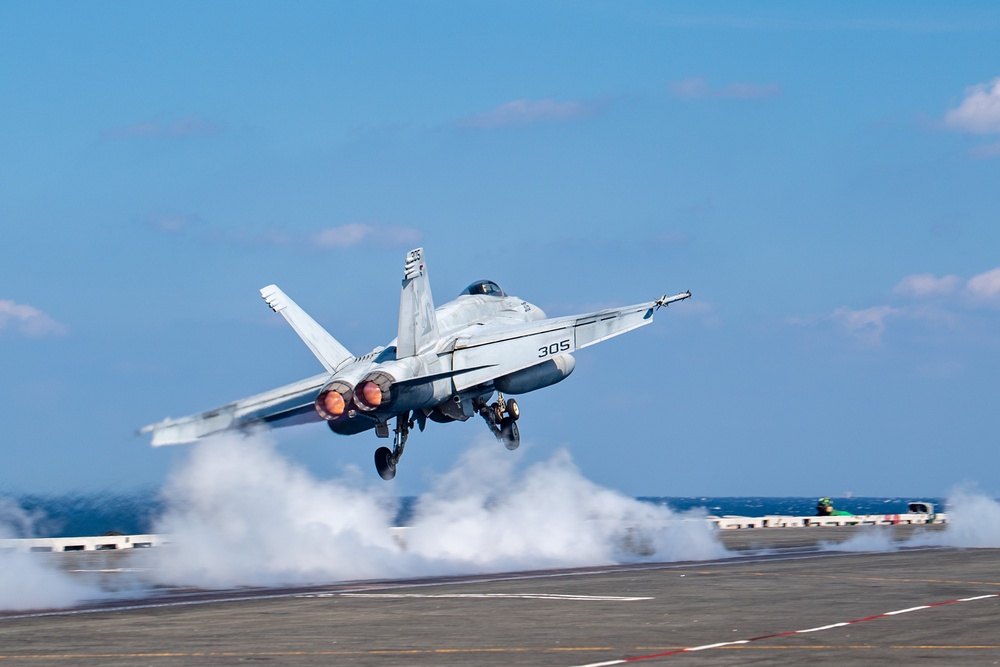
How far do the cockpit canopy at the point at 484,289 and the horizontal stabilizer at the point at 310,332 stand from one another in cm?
562

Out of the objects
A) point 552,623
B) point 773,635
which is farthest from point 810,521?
point 773,635

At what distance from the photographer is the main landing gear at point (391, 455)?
3872cm

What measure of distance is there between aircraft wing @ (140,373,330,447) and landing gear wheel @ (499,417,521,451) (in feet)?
19.2

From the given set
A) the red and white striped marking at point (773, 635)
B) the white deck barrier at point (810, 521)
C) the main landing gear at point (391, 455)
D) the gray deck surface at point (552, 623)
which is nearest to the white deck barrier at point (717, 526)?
the white deck barrier at point (810, 521)

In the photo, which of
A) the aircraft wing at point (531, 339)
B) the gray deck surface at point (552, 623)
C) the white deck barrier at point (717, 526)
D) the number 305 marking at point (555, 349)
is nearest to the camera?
the gray deck surface at point (552, 623)

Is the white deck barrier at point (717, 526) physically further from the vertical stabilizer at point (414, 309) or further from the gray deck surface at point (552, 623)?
the gray deck surface at point (552, 623)

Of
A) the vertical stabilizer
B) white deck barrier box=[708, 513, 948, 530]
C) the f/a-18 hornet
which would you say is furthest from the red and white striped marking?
white deck barrier box=[708, 513, 948, 530]

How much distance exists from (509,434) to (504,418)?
2.10 ft

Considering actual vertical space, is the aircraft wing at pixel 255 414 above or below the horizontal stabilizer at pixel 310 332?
below

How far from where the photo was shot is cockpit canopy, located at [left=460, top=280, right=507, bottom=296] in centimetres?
4259

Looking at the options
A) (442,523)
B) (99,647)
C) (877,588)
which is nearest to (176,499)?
(442,523)

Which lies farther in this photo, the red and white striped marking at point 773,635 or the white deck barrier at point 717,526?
the white deck barrier at point 717,526

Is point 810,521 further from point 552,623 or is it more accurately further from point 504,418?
point 552,623

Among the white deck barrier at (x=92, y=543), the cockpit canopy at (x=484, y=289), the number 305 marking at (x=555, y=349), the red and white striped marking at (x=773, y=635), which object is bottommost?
the red and white striped marking at (x=773, y=635)
